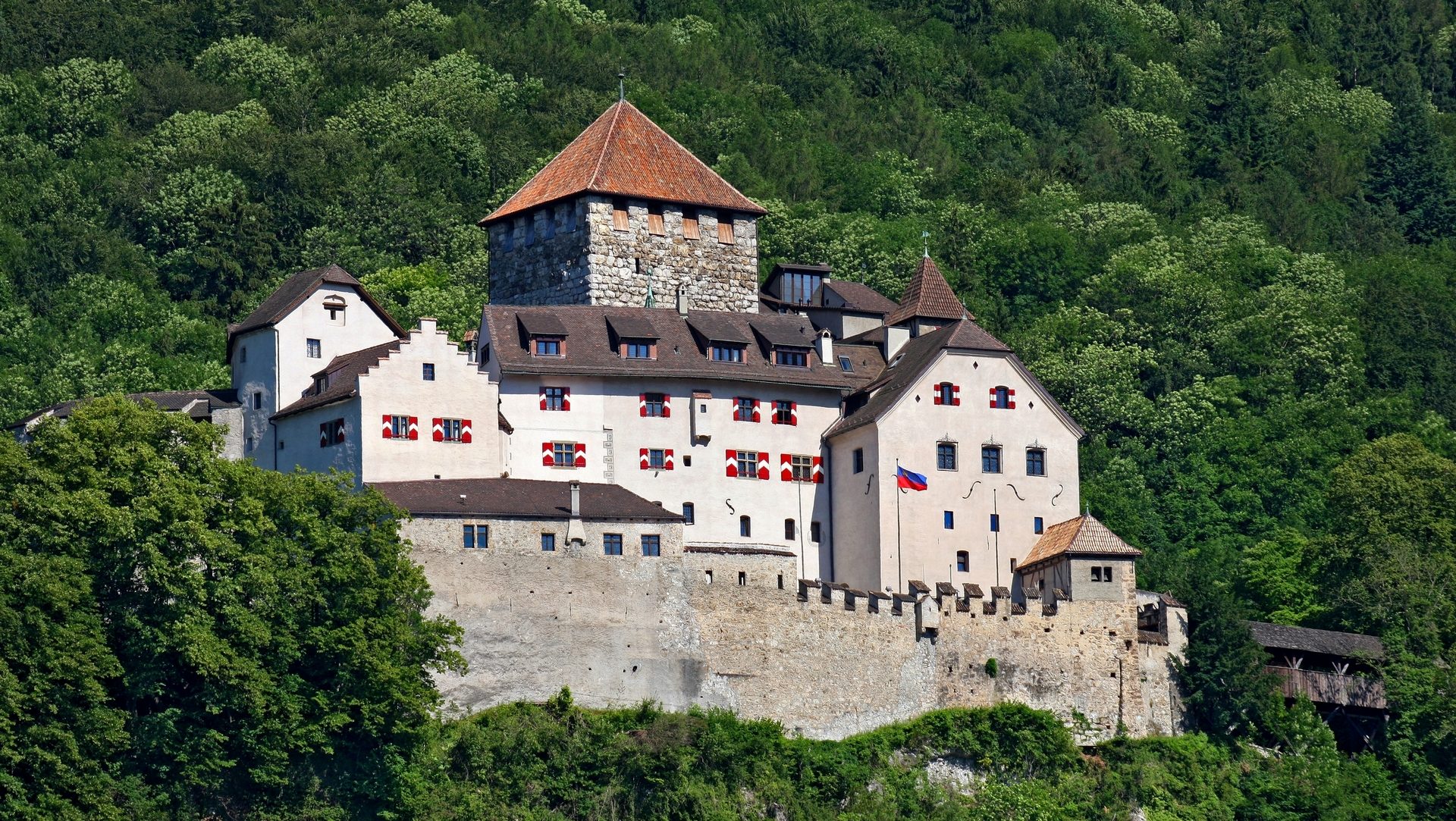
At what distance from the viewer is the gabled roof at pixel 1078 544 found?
6856 cm

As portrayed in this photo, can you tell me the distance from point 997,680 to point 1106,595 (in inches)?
140

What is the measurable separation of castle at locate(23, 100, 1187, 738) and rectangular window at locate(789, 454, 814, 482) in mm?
75

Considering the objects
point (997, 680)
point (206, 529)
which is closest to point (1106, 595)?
point (997, 680)

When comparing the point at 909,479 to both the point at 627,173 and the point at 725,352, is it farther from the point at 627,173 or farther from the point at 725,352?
the point at 627,173

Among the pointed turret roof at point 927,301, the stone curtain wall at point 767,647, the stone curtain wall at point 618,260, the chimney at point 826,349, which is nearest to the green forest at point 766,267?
the stone curtain wall at point 767,647

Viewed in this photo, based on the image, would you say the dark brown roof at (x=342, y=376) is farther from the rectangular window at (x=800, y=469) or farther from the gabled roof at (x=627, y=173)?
the rectangular window at (x=800, y=469)

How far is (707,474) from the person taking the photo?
7106cm

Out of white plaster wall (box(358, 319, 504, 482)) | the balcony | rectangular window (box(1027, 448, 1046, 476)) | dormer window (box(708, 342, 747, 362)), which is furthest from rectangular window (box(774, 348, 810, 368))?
the balcony

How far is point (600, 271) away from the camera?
76.2 m

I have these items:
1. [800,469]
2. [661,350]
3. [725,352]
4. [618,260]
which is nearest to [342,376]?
[661,350]

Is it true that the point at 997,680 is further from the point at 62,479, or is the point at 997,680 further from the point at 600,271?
the point at 62,479

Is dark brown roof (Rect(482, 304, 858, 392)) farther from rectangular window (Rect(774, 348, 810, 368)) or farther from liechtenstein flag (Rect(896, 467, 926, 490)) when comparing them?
liechtenstein flag (Rect(896, 467, 926, 490))

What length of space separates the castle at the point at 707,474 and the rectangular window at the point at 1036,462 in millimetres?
62

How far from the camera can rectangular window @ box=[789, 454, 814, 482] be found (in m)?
72.3
